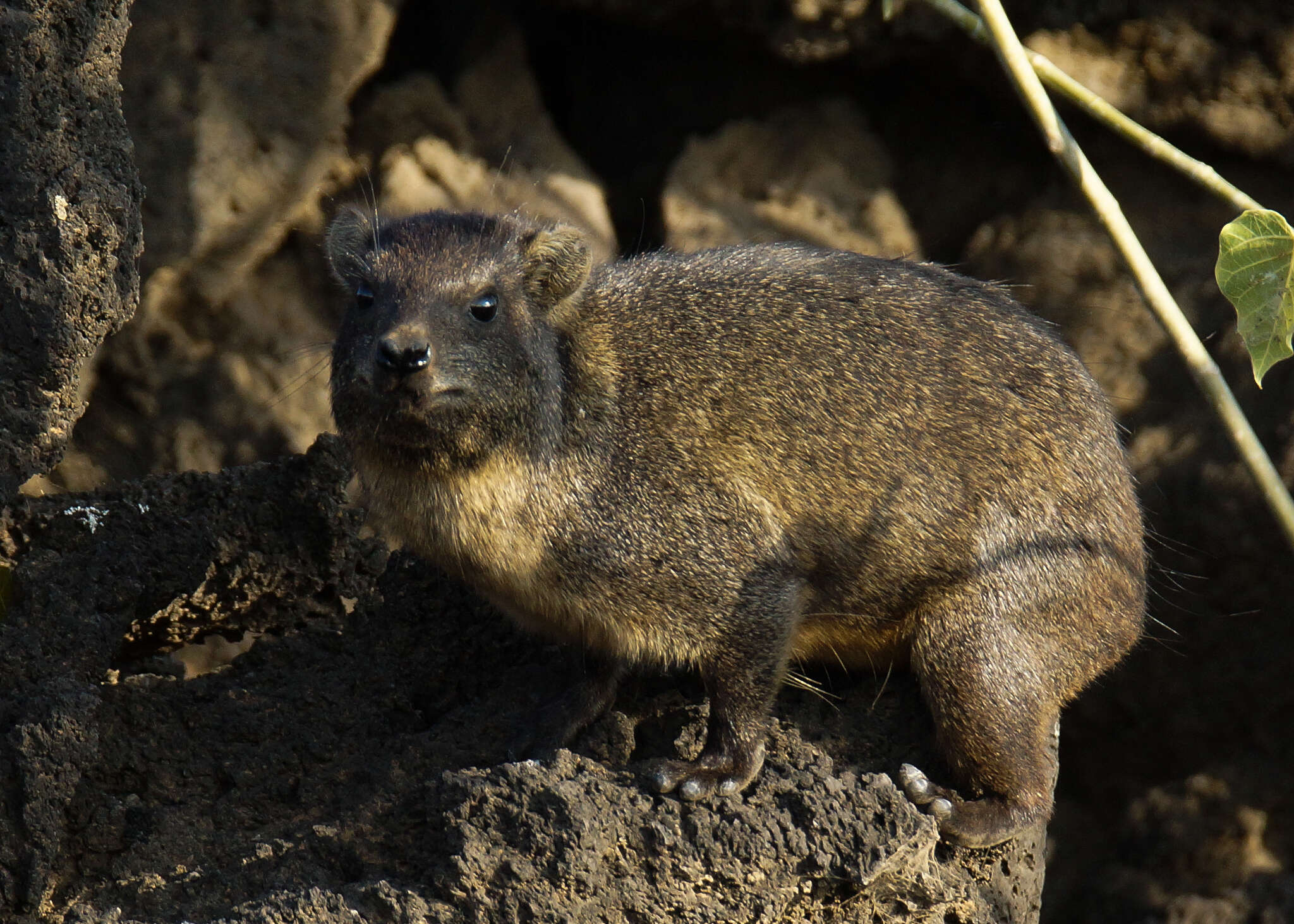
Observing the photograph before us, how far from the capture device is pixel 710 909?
12.8 feet

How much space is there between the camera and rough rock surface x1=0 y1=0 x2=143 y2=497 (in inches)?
165

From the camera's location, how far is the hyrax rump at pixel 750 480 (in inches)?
175

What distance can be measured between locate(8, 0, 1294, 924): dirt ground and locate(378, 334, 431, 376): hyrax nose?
111 centimetres

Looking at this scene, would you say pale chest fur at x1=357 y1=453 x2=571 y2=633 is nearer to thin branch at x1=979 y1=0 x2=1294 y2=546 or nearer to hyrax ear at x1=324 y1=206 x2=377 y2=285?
hyrax ear at x1=324 y1=206 x2=377 y2=285

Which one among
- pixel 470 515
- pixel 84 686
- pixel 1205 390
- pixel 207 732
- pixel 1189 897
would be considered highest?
pixel 1205 390

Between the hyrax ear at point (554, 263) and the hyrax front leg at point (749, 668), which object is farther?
the hyrax ear at point (554, 263)

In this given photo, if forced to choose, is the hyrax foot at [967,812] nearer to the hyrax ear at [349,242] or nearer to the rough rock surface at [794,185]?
the hyrax ear at [349,242]

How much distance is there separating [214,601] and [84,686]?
89 cm

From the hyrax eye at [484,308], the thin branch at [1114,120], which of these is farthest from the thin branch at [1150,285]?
the hyrax eye at [484,308]

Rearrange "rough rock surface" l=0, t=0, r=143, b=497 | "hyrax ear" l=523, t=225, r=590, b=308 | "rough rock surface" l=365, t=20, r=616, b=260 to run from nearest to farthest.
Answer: "rough rock surface" l=0, t=0, r=143, b=497 < "hyrax ear" l=523, t=225, r=590, b=308 < "rough rock surface" l=365, t=20, r=616, b=260

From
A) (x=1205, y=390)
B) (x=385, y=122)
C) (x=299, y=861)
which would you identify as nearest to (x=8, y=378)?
(x=299, y=861)

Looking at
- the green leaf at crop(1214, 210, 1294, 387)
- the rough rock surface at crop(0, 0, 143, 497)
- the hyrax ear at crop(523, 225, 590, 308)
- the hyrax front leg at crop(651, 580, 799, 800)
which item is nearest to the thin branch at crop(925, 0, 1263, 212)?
the green leaf at crop(1214, 210, 1294, 387)

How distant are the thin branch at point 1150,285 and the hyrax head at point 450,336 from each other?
5.22 ft

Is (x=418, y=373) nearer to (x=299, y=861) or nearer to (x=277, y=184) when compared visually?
(x=299, y=861)
